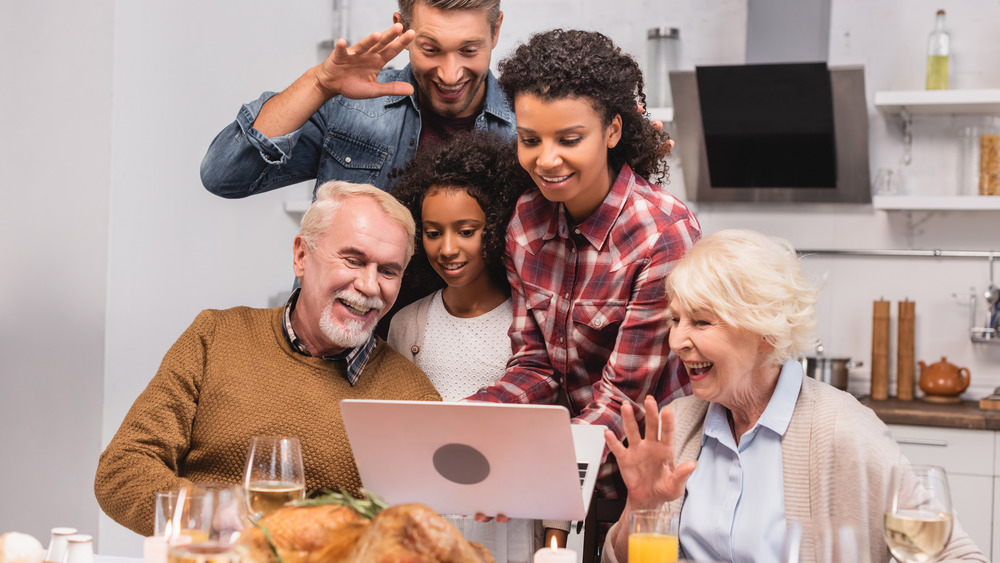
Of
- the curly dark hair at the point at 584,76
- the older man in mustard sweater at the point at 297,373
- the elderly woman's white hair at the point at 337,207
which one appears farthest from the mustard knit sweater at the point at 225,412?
the curly dark hair at the point at 584,76

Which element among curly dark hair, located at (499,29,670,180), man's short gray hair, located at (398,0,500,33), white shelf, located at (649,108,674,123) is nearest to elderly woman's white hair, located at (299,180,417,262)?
curly dark hair, located at (499,29,670,180)

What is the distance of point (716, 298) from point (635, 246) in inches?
11.8

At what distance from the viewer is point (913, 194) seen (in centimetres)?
402

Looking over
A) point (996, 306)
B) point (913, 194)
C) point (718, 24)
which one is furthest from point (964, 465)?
point (718, 24)

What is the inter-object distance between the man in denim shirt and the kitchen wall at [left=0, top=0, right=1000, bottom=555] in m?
0.89

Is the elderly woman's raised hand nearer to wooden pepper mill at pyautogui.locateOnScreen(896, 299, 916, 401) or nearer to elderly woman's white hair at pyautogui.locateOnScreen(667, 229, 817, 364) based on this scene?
elderly woman's white hair at pyautogui.locateOnScreen(667, 229, 817, 364)

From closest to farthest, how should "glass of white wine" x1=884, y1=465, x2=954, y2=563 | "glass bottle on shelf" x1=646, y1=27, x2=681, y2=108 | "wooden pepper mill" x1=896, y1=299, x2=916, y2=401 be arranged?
"glass of white wine" x1=884, y1=465, x2=954, y2=563 → "wooden pepper mill" x1=896, y1=299, x2=916, y2=401 → "glass bottle on shelf" x1=646, y1=27, x2=681, y2=108

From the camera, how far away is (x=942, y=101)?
145 inches

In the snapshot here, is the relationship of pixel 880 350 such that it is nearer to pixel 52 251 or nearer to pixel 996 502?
pixel 996 502

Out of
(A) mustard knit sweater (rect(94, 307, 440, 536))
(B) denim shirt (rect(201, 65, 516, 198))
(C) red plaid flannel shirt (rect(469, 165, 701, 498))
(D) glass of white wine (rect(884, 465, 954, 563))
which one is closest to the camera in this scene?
(D) glass of white wine (rect(884, 465, 954, 563))

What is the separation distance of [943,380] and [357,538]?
3455 millimetres

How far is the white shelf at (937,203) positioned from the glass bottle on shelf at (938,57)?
459 millimetres

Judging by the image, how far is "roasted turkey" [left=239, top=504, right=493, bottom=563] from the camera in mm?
808

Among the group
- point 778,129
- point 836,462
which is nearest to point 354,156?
point 836,462
